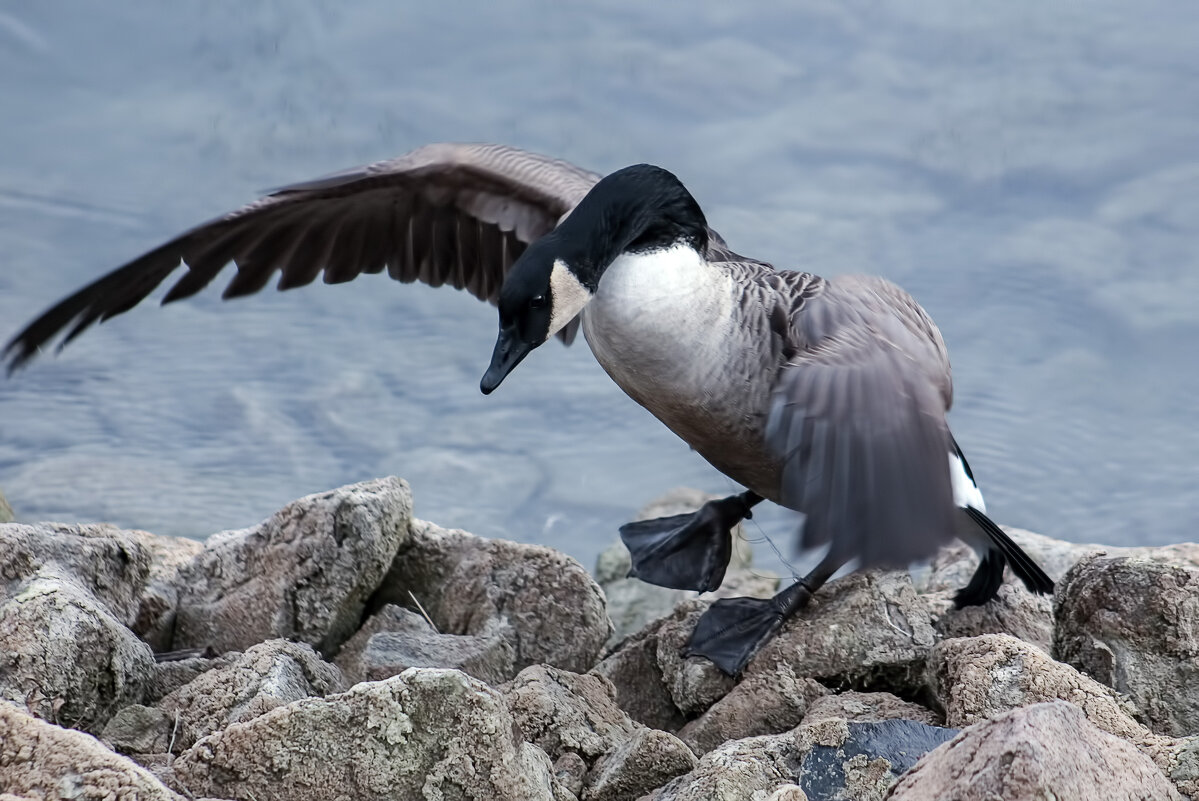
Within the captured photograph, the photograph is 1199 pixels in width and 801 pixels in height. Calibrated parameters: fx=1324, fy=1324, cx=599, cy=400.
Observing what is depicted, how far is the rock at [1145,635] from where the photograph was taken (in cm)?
300

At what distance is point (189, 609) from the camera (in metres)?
3.92

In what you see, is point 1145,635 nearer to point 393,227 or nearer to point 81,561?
point 81,561

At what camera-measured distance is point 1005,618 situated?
3834mm

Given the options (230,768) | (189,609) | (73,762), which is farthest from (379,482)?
(73,762)

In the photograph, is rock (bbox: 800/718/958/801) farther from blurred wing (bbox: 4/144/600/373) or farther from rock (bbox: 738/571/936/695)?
blurred wing (bbox: 4/144/600/373)

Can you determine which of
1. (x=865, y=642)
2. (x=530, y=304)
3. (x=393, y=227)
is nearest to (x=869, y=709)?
(x=865, y=642)

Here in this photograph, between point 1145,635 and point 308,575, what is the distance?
7.24 feet

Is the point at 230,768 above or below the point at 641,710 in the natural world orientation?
above

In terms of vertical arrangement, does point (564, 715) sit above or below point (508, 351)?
below

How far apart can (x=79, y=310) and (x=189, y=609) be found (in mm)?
1063

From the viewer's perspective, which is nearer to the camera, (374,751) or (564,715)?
(374,751)

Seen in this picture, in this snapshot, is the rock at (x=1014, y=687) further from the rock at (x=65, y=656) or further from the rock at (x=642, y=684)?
Answer: the rock at (x=65, y=656)

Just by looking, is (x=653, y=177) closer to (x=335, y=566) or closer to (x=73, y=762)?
(x=335, y=566)

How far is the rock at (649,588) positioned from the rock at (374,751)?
303cm
